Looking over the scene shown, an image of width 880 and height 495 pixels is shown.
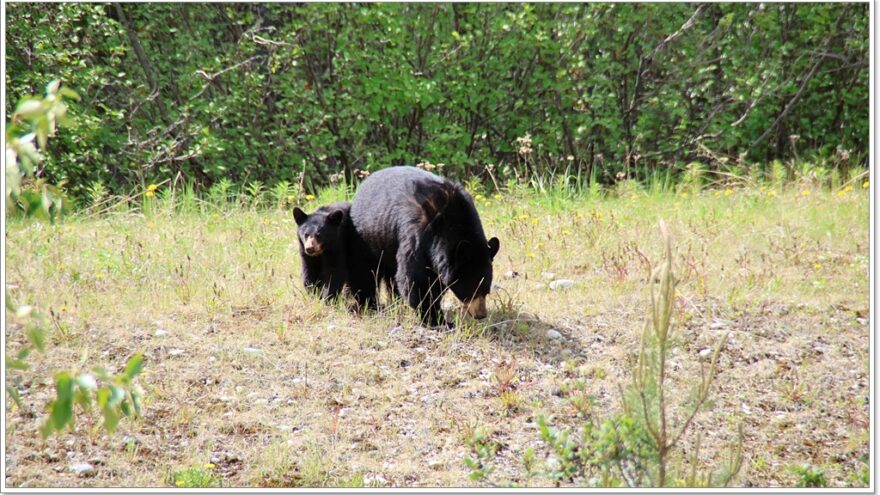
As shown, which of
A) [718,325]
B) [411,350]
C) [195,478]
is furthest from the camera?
[718,325]

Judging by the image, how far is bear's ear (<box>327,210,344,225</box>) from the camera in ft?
22.4

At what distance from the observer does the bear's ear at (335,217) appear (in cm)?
683

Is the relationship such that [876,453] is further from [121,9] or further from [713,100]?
[121,9]

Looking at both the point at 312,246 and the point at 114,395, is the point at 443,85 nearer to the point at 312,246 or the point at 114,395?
the point at 312,246

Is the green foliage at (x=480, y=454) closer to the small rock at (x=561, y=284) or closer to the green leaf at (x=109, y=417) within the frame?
the green leaf at (x=109, y=417)

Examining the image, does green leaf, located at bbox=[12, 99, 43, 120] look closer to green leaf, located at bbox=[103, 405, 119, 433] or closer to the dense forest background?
green leaf, located at bbox=[103, 405, 119, 433]

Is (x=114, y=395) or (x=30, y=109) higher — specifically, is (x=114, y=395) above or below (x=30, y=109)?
below

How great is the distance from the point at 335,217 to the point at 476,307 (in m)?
1.34

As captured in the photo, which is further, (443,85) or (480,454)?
(443,85)

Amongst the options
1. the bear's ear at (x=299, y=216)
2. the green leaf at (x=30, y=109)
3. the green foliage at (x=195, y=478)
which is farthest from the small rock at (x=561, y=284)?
the green leaf at (x=30, y=109)

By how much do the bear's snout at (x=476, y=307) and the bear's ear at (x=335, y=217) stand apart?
1.25 metres

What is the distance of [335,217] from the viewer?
270 inches

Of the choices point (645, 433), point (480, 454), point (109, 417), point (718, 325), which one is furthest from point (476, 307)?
point (109, 417)

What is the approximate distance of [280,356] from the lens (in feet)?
19.4
